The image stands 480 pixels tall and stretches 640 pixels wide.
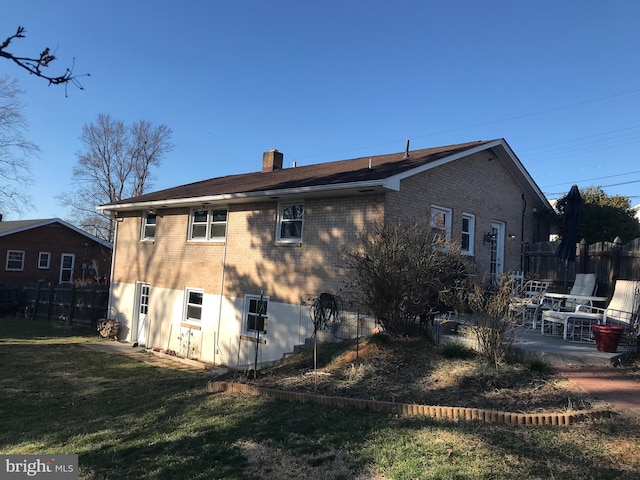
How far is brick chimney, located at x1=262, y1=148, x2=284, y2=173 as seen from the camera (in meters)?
20.0

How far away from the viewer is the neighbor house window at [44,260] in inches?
1158

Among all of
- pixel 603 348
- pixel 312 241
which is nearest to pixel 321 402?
pixel 603 348

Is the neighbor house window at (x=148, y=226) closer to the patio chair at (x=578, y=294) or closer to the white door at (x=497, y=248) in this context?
the white door at (x=497, y=248)

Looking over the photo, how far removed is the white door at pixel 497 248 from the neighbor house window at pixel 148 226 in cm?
1199

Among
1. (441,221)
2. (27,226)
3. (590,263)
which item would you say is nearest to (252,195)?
(441,221)

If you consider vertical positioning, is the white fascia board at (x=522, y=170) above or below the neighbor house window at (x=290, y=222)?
above

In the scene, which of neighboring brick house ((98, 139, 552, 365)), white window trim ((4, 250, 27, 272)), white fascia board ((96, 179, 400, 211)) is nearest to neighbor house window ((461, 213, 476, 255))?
neighboring brick house ((98, 139, 552, 365))

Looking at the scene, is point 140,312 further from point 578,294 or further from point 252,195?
point 578,294

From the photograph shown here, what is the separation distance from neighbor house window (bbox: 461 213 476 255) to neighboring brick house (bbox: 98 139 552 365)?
0.03m

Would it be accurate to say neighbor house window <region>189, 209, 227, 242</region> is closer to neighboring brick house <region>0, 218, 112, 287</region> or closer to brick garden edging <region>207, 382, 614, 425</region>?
brick garden edging <region>207, 382, 614, 425</region>

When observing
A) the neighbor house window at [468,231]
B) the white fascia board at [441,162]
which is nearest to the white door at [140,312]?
the white fascia board at [441,162]

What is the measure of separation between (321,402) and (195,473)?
2239mm

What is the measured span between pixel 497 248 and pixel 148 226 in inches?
495

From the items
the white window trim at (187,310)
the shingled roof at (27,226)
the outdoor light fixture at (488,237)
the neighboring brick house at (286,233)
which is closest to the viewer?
the neighboring brick house at (286,233)
